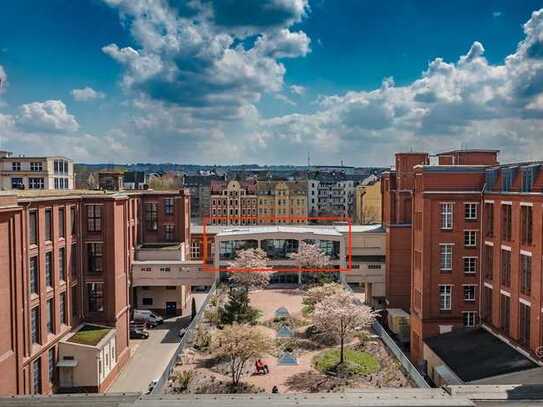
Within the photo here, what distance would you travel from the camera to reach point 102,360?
34.1 meters

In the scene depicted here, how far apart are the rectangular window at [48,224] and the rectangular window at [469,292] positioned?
87.4 ft

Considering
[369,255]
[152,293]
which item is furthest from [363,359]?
[152,293]

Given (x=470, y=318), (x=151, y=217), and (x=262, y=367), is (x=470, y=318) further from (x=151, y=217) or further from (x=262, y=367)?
(x=151, y=217)

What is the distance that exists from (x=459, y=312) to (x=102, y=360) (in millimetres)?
23228

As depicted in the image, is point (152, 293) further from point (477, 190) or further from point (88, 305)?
point (477, 190)

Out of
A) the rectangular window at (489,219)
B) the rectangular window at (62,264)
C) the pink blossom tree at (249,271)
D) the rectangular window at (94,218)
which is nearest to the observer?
the rectangular window at (489,219)

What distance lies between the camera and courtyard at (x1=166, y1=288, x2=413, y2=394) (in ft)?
81.9

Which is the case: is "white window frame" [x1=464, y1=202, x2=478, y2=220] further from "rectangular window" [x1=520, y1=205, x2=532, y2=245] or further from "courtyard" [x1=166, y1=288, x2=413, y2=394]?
"courtyard" [x1=166, y1=288, x2=413, y2=394]

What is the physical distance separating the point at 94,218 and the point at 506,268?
27242 mm

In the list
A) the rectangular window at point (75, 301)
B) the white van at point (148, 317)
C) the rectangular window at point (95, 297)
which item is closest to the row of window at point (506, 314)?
the rectangular window at point (95, 297)

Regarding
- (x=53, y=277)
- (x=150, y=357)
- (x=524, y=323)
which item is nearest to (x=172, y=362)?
(x=53, y=277)

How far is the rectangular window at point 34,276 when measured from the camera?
30.8 metres

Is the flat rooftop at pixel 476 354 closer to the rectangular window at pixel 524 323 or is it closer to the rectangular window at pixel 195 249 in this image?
the rectangular window at pixel 524 323

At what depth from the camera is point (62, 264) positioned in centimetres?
3522
